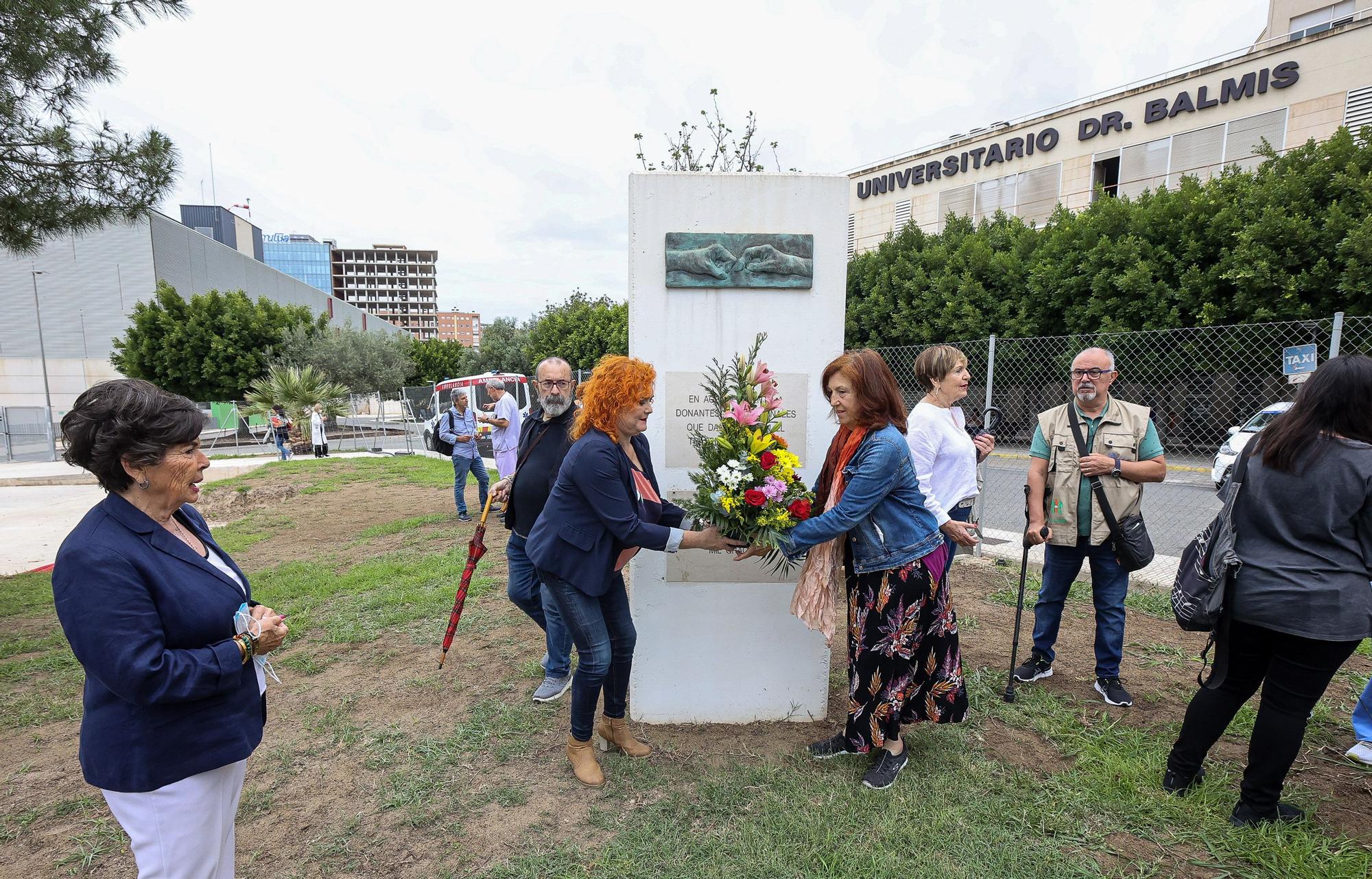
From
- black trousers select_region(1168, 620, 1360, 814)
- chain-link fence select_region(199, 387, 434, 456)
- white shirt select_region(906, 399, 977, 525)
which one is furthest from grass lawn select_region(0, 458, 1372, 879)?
chain-link fence select_region(199, 387, 434, 456)

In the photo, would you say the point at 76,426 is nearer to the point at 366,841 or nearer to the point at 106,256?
the point at 366,841

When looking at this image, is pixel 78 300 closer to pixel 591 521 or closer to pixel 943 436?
pixel 591 521

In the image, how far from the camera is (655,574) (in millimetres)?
3402

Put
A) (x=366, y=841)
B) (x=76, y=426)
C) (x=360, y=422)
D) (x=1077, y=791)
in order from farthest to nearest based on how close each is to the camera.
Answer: (x=360, y=422) < (x=1077, y=791) < (x=366, y=841) < (x=76, y=426)

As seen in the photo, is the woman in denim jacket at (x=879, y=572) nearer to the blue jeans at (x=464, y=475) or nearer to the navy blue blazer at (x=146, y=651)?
the navy blue blazer at (x=146, y=651)

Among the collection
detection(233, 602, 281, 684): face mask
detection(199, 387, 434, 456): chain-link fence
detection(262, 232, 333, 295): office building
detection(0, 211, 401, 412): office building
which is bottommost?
detection(199, 387, 434, 456): chain-link fence

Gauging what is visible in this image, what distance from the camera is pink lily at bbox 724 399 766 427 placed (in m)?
2.80

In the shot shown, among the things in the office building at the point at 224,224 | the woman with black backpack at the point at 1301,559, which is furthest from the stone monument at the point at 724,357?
Answer: the office building at the point at 224,224

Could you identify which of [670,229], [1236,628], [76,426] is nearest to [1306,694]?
[1236,628]

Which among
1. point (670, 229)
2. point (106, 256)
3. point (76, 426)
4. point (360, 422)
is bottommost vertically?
point (360, 422)

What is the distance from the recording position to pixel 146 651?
1502 millimetres

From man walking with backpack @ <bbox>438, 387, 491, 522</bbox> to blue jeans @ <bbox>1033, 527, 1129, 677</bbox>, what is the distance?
6.96m

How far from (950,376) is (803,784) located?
6.79 ft

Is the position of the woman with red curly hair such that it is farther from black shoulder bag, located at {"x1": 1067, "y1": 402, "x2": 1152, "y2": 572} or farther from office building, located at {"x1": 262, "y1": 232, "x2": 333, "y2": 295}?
office building, located at {"x1": 262, "y1": 232, "x2": 333, "y2": 295}
